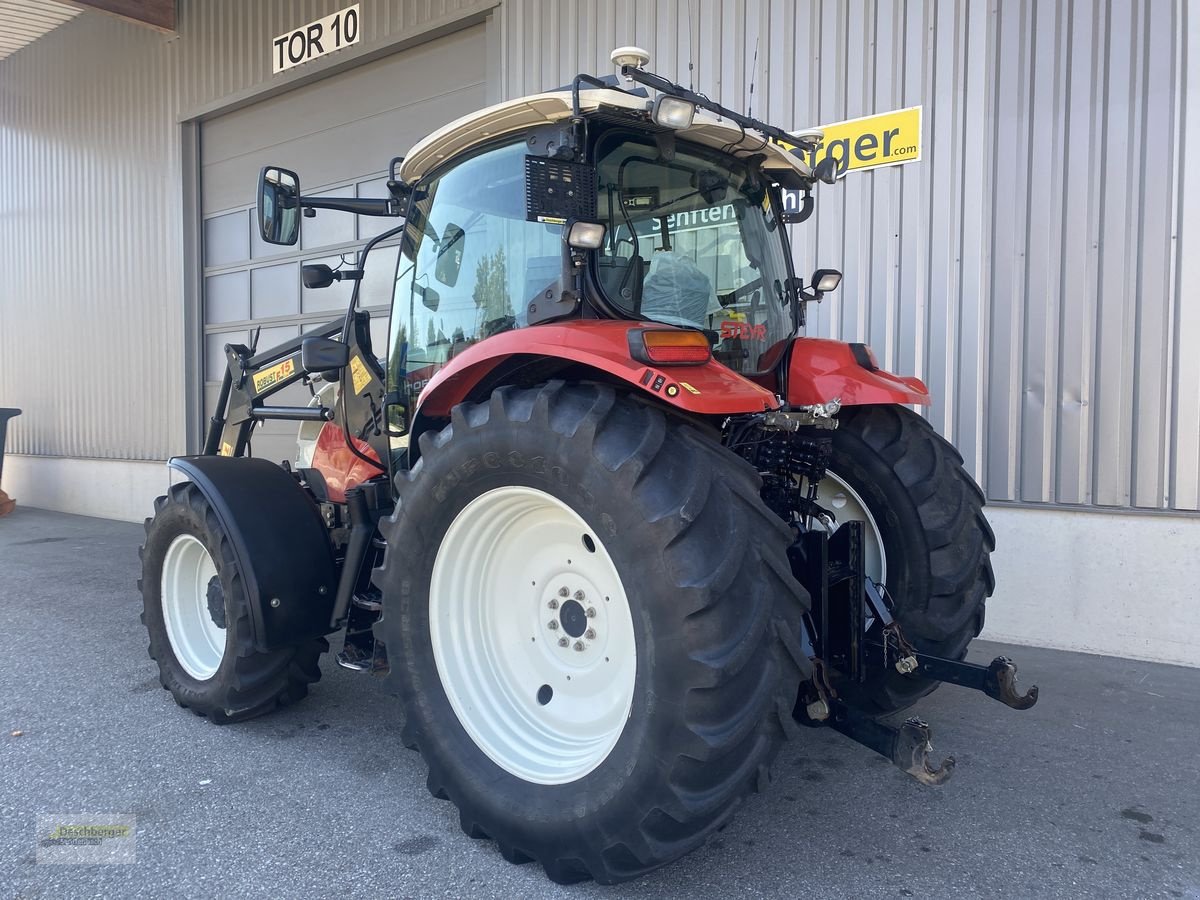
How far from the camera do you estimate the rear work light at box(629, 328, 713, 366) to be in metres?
2.38

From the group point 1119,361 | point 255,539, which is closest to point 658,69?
point 1119,361

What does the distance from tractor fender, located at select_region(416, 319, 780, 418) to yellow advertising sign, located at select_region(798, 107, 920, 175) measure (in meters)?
3.39

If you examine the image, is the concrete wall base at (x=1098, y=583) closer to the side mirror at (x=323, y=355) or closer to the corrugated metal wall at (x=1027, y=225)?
the corrugated metal wall at (x=1027, y=225)

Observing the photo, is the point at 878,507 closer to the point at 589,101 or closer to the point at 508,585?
the point at 508,585

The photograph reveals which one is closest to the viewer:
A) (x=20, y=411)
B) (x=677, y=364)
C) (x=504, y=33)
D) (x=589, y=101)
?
(x=677, y=364)

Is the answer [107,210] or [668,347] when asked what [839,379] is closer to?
[668,347]

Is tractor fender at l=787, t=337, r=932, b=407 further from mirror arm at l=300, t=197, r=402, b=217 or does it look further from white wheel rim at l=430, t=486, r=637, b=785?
mirror arm at l=300, t=197, r=402, b=217

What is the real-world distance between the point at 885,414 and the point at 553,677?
164cm

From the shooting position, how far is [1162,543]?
15.6 feet

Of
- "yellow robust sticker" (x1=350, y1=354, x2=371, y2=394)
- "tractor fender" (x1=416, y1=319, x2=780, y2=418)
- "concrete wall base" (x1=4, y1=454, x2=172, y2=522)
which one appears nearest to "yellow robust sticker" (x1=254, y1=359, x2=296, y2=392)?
"yellow robust sticker" (x1=350, y1=354, x2=371, y2=394)

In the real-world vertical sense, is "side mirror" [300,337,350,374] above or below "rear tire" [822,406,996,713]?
above

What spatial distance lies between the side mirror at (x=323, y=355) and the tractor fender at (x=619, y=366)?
969 mm

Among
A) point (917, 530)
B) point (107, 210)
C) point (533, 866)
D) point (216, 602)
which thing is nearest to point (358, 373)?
point (216, 602)

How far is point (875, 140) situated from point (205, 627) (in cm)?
474
